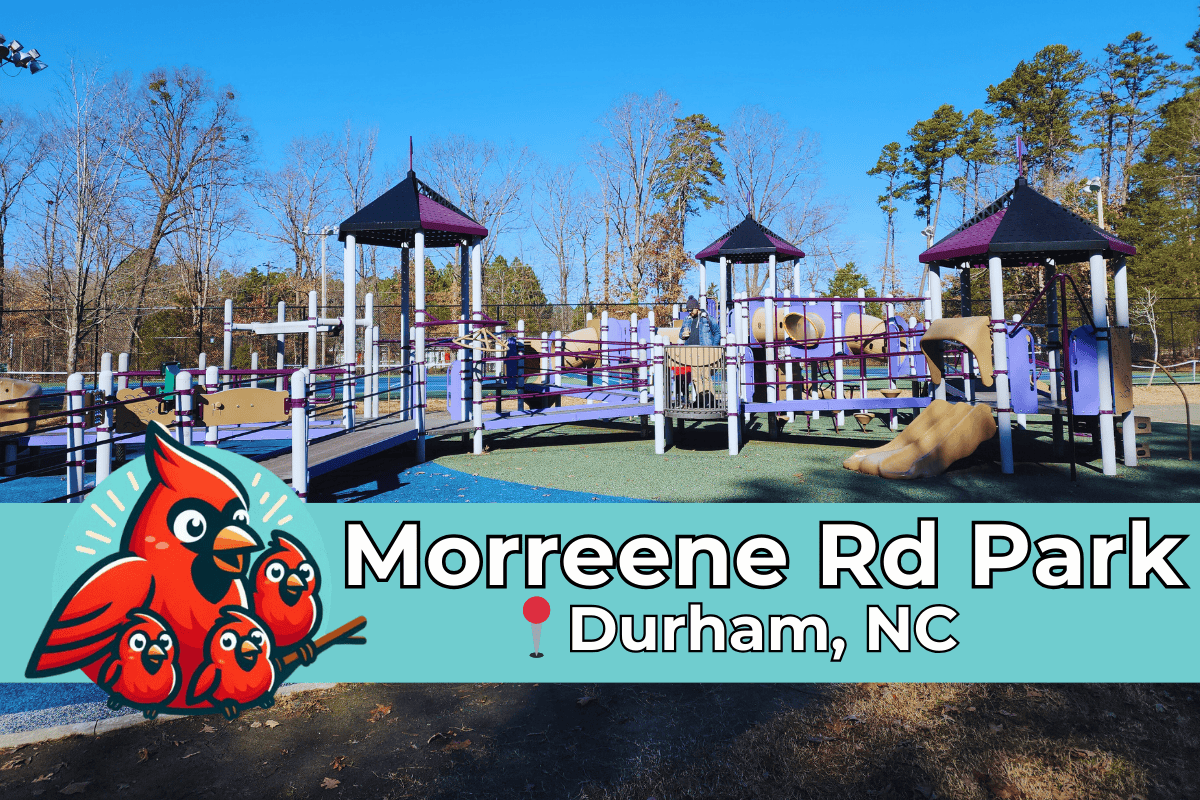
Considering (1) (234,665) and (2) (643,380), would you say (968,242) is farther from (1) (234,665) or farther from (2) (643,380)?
(1) (234,665)

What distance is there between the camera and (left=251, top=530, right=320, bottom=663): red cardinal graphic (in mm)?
2951

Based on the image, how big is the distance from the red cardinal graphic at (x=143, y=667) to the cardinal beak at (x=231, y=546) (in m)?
0.34

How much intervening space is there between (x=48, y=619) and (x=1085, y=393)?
10043 millimetres

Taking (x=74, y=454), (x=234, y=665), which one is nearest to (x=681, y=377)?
(x=74, y=454)

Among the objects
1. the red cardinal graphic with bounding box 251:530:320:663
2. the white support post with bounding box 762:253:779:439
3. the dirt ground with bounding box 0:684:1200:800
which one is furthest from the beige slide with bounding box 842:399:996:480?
the red cardinal graphic with bounding box 251:530:320:663

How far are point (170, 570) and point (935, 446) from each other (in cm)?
→ 815

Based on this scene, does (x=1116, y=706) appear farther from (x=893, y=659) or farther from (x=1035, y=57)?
(x=1035, y=57)

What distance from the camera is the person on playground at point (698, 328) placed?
587 inches

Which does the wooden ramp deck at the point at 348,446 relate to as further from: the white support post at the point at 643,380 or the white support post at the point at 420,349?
the white support post at the point at 643,380

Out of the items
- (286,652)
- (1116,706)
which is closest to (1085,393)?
(1116,706)

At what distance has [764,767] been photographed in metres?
3.01

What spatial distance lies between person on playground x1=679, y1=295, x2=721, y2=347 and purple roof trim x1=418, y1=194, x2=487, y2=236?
193 inches

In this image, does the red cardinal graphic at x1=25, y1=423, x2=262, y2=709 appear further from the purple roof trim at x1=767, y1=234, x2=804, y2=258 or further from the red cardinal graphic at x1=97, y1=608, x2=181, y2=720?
the purple roof trim at x1=767, y1=234, x2=804, y2=258

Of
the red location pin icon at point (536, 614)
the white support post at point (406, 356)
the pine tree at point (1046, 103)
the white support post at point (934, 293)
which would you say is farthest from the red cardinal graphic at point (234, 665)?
the pine tree at point (1046, 103)
